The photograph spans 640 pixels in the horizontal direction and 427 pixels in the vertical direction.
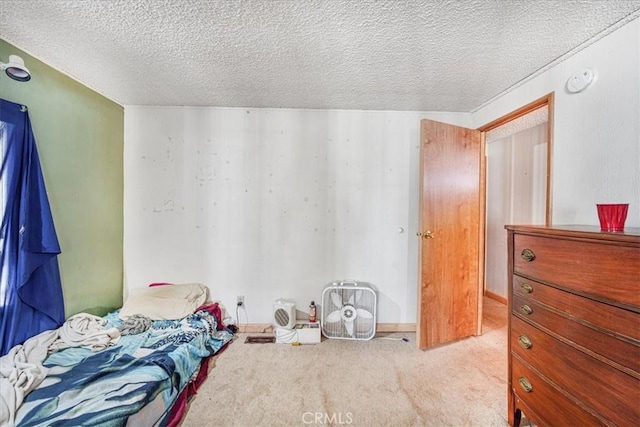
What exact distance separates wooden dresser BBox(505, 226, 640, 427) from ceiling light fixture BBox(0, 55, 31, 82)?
2.77 metres

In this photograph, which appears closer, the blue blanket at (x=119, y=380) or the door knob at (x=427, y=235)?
the blue blanket at (x=119, y=380)

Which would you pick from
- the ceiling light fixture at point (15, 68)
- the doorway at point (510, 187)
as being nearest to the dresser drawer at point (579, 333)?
the doorway at point (510, 187)

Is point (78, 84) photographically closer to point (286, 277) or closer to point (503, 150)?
point (286, 277)

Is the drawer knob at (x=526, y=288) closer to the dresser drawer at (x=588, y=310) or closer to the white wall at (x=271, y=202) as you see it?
the dresser drawer at (x=588, y=310)

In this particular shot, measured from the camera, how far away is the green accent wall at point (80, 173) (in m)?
1.74

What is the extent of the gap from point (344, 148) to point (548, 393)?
220cm

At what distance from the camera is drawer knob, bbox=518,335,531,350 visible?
4.08 ft

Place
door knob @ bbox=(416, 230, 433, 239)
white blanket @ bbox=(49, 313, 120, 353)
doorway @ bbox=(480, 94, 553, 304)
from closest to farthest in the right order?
1. white blanket @ bbox=(49, 313, 120, 353)
2. door knob @ bbox=(416, 230, 433, 239)
3. doorway @ bbox=(480, 94, 553, 304)

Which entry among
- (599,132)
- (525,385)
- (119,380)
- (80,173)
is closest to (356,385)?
(525,385)

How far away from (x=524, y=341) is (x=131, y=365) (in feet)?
7.30

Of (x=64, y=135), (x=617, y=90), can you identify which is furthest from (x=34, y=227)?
(x=617, y=90)

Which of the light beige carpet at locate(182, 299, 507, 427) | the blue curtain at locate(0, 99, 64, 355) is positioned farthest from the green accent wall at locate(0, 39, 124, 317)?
the light beige carpet at locate(182, 299, 507, 427)

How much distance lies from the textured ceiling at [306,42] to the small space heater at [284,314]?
1923 mm

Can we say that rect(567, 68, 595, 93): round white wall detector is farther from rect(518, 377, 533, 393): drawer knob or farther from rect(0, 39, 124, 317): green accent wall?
rect(0, 39, 124, 317): green accent wall
